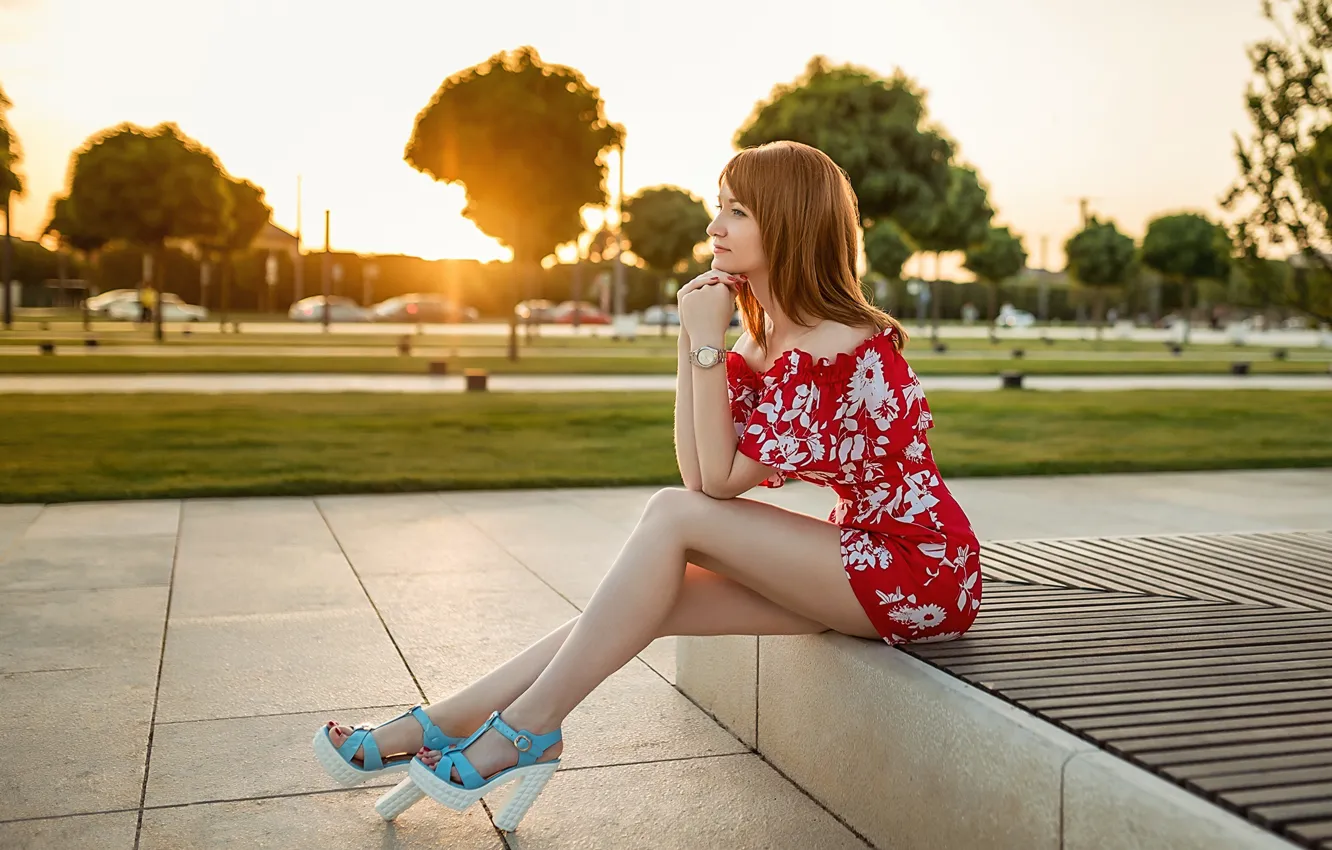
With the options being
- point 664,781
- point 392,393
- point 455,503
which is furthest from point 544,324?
point 664,781

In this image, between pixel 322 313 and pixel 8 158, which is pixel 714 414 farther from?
pixel 322 313

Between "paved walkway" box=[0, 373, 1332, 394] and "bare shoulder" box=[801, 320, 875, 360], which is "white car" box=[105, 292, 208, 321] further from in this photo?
"bare shoulder" box=[801, 320, 875, 360]

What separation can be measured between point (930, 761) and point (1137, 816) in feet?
2.17

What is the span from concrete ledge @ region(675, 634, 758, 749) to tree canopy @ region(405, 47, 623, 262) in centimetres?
2002

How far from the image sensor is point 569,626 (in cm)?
314

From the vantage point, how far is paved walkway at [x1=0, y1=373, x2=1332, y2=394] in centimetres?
1652

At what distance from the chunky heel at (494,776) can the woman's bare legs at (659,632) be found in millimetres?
84

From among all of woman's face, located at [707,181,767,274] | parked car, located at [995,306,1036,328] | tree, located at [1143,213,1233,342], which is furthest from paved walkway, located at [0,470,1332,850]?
parked car, located at [995,306,1036,328]

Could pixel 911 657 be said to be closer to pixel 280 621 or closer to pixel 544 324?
pixel 280 621

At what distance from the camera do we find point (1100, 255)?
4725cm

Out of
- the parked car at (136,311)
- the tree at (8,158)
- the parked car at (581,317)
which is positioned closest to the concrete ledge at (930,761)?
the tree at (8,158)

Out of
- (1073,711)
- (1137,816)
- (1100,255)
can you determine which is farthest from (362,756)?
(1100,255)

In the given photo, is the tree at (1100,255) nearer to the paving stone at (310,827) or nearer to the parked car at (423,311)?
the parked car at (423,311)

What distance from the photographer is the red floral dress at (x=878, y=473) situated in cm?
308
